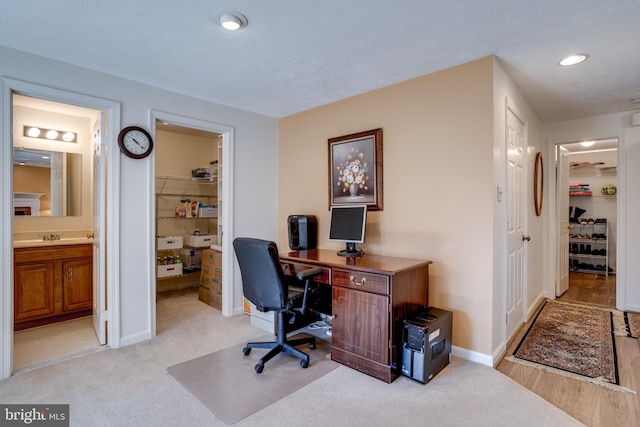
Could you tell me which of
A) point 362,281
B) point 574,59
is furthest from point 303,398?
point 574,59

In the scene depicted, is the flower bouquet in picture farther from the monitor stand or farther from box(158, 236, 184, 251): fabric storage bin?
box(158, 236, 184, 251): fabric storage bin

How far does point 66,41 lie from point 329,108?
7.62 ft

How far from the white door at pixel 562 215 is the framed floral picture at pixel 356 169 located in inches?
116

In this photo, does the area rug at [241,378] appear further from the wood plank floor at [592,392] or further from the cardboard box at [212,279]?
the wood plank floor at [592,392]

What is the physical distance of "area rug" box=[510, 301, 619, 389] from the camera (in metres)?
2.39

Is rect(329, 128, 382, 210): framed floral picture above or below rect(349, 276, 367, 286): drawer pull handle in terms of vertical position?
above

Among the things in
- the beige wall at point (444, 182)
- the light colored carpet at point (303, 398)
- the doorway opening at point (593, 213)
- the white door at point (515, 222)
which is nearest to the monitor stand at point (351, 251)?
the beige wall at point (444, 182)

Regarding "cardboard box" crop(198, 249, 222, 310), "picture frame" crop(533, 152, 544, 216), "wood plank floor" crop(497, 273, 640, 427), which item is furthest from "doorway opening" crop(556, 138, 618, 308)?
"cardboard box" crop(198, 249, 222, 310)

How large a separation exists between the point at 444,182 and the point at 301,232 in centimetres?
162

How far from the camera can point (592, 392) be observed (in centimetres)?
211

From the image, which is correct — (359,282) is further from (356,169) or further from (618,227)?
(618,227)

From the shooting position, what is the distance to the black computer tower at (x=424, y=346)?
2.16 metres

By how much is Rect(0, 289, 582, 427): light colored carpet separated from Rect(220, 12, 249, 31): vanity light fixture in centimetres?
238

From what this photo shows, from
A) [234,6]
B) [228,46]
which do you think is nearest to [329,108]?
[228,46]
